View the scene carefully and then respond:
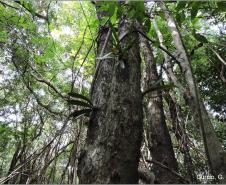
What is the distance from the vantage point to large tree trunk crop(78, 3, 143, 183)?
1.10 meters

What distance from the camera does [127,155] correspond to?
1139 mm

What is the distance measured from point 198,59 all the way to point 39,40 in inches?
154

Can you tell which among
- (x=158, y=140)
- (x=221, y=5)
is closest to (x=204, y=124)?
Answer: (x=221, y=5)

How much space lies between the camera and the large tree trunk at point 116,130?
1.10 m

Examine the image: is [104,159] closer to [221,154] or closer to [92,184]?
[92,184]

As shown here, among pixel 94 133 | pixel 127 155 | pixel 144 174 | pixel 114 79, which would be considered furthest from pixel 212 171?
pixel 144 174

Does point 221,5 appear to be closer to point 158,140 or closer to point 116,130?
point 116,130

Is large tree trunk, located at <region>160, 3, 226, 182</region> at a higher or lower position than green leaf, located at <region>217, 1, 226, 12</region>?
lower

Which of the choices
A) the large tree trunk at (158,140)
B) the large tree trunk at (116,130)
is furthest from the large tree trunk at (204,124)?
the large tree trunk at (158,140)

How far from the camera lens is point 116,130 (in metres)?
1.19

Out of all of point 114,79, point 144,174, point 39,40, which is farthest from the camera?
point 39,40

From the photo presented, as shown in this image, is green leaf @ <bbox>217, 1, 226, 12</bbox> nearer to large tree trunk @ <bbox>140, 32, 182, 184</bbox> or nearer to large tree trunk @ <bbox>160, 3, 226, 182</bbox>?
large tree trunk @ <bbox>160, 3, 226, 182</bbox>

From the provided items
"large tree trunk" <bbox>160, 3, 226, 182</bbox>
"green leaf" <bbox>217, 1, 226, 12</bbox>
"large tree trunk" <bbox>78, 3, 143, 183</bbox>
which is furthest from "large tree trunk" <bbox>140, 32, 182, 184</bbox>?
"large tree trunk" <bbox>160, 3, 226, 182</bbox>

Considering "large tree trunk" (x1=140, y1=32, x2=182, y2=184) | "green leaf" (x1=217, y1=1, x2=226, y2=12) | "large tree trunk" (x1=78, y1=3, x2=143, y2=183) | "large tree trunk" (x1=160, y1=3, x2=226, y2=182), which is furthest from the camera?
"large tree trunk" (x1=140, y1=32, x2=182, y2=184)
